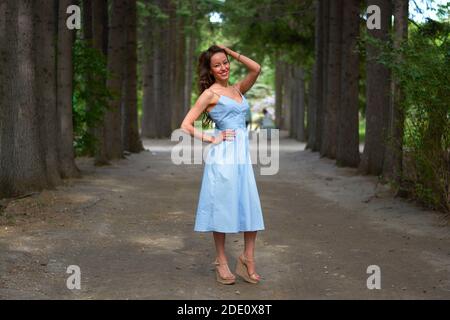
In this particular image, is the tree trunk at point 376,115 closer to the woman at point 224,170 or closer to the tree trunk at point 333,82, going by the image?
the tree trunk at point 333,82

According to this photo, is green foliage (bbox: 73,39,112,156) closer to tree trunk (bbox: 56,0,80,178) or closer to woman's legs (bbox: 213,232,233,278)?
tree trunk (bbox: 56,0,80,178)

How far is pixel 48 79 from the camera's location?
14633mm

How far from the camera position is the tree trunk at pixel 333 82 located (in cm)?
2220

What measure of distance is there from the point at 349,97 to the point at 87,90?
7.17 metres

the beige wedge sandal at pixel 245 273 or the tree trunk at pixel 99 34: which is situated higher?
the tree trunk at pixel 99 34

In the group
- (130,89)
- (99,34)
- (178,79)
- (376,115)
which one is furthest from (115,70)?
(178,79)

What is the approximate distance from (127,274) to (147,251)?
4.42ft

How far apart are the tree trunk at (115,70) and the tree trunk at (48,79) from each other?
21.1 feet

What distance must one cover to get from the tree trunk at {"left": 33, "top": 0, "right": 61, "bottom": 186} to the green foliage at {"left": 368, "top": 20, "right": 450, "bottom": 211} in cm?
592

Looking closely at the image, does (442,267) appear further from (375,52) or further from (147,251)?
(375,52)

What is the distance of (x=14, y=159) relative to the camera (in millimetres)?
12312

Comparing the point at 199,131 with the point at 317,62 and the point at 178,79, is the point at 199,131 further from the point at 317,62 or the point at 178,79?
the point at 178,79

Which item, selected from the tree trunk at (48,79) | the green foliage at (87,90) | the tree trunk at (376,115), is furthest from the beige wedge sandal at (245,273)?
the green foliage at (87,90)
